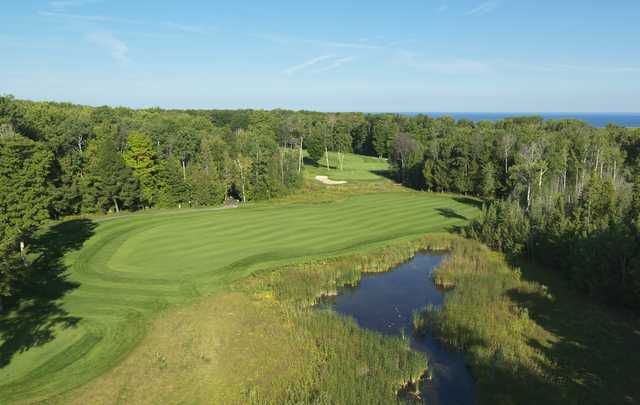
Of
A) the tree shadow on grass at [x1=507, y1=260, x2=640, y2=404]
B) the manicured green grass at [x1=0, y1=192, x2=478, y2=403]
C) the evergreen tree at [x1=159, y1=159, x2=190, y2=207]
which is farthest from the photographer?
the evergreen tree at [x1=159, y1=159, x2=190, y2=207]

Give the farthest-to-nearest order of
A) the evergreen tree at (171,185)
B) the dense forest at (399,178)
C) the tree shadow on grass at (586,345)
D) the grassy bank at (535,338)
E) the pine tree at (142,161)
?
the evergreen tree at (171,185) → the pine tree at (142,161) → the dense forest at (399,178) → the grassy bank at (535,338) → the tree shadow on grass at (586,345)

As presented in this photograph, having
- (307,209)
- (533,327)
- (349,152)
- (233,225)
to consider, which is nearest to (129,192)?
(233,225)

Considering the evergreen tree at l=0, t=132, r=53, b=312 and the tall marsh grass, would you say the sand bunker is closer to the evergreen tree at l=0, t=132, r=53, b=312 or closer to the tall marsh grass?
the tall marsh grass

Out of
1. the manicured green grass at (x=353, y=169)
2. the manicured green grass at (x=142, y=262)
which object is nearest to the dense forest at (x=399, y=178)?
the manicured green grass at (x=142, y=262)

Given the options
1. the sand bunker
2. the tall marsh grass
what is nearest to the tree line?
the tall marsh grass

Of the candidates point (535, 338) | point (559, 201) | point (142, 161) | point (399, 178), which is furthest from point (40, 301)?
point (399, 178)

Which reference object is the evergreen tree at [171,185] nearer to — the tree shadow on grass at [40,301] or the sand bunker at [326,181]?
the tree shadow on grass at [40,301]

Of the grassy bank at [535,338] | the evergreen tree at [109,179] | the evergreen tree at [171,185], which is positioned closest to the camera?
the grassy bank at [535,338]
